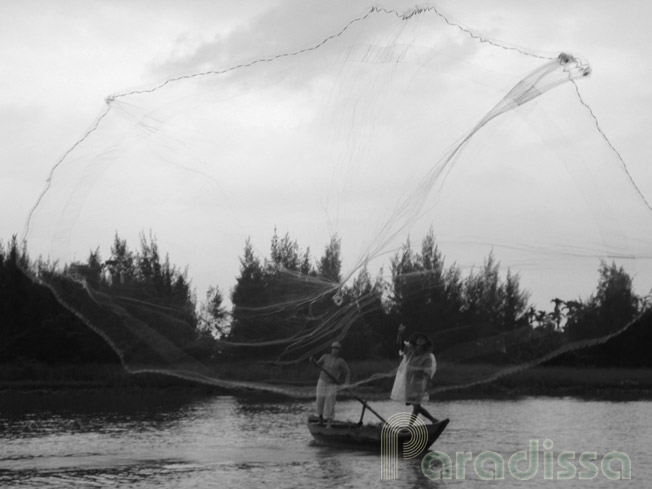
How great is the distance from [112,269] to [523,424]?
19.1 m

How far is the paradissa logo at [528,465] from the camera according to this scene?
20.6 metres

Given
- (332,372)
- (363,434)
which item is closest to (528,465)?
(363,434)

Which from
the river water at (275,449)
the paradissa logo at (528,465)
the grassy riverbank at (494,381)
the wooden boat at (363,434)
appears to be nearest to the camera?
the river water at (275,449)

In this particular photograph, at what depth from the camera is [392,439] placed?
887 inches

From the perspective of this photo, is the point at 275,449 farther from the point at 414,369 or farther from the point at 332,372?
the point at 414,369

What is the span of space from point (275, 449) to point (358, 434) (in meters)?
2.20

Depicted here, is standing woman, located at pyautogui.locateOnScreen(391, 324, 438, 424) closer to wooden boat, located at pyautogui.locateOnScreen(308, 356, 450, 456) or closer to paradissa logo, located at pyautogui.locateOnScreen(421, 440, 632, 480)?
wooden boat, located at pyautogui.locateOnScreen(308, 356, 450, 456)

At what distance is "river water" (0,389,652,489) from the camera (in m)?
19.7

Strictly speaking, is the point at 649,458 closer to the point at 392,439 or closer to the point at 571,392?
the point at 392,439

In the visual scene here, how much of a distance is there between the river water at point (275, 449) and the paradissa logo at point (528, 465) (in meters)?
0.04

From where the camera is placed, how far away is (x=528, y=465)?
22.0 meters

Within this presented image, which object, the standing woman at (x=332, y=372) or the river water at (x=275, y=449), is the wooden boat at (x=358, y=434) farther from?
the standing woman at (x=332, y=372)

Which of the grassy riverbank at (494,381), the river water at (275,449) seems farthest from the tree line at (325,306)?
the grassy riverbank at (494,381)

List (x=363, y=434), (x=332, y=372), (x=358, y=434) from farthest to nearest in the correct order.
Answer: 1. (x=358, y=434)
2. (x=363, y=434)
3. (x=332, y=372)
